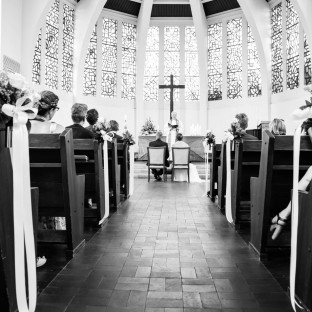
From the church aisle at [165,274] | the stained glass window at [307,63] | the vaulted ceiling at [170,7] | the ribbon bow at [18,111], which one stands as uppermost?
the vaulted ceiling at [170,7]

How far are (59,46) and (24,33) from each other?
2459 mm

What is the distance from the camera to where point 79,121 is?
4133 mm

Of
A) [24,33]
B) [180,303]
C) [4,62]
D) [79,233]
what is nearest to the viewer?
[180,303]

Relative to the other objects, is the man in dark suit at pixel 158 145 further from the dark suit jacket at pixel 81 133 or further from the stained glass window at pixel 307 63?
the stained glass window at pixel 307 63

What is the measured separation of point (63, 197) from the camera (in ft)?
9.34

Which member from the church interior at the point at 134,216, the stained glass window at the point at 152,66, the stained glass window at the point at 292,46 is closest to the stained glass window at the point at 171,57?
the stained glass window at the point at 152,66

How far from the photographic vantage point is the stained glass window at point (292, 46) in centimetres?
1241

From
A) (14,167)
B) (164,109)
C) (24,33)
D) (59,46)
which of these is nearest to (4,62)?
(24,33)

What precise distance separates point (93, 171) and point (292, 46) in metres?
10.8

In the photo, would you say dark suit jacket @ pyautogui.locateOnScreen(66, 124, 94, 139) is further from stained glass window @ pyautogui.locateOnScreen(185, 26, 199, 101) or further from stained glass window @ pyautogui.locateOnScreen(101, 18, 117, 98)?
stained glass window @ pyautogui.locateOnScreen(185, 26, 199, 101)

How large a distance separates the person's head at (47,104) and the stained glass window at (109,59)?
38.3ft

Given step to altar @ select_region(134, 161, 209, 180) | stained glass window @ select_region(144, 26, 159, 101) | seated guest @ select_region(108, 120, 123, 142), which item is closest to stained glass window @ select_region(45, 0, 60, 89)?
stained glass window @ select_region(144, 26, 159, 101)

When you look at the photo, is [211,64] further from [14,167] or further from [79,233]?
[14,167]

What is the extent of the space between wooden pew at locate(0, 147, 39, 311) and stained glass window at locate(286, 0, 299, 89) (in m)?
12.0
